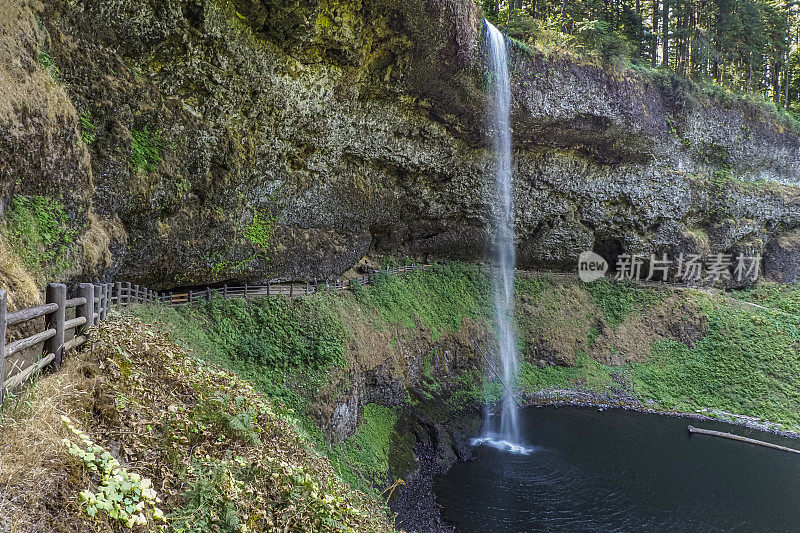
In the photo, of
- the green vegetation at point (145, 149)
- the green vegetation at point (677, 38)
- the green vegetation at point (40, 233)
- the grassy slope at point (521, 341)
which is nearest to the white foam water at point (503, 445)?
the grassy slope at point (521, 341)

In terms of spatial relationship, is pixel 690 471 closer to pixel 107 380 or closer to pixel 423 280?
pixel 423 280

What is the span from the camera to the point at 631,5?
26.0m

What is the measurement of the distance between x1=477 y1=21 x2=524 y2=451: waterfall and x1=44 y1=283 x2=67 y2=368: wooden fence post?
13.8 metres

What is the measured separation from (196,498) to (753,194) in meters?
32.7

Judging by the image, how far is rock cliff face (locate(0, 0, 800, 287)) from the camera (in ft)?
31.4

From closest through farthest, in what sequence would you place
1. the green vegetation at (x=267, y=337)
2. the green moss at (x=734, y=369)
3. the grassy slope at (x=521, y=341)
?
1. the green vegetation at (x=267, y=337)
2. the grassy slope at (x=521, y=341)
3. the green moss at (x=734, y=369)

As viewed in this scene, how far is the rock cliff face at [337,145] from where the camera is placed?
9570 mm

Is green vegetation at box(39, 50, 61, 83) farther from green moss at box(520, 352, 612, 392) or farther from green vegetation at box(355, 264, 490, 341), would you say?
green moss at box(520, 352, 612, 392)

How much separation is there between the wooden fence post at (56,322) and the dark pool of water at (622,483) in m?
9.78

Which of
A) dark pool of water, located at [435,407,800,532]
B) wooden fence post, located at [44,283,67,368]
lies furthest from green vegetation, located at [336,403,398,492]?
wooden fence post, located at [44,283,67,368]

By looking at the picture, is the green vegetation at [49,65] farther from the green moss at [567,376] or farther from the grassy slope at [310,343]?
the green moss at [567,376]

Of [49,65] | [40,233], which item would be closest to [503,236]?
[49,65]

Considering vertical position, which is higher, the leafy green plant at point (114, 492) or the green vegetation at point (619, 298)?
the leafy green plant at point (114, 492)

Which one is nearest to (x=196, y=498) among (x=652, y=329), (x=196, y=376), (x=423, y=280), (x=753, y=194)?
(x=196, y=376)
